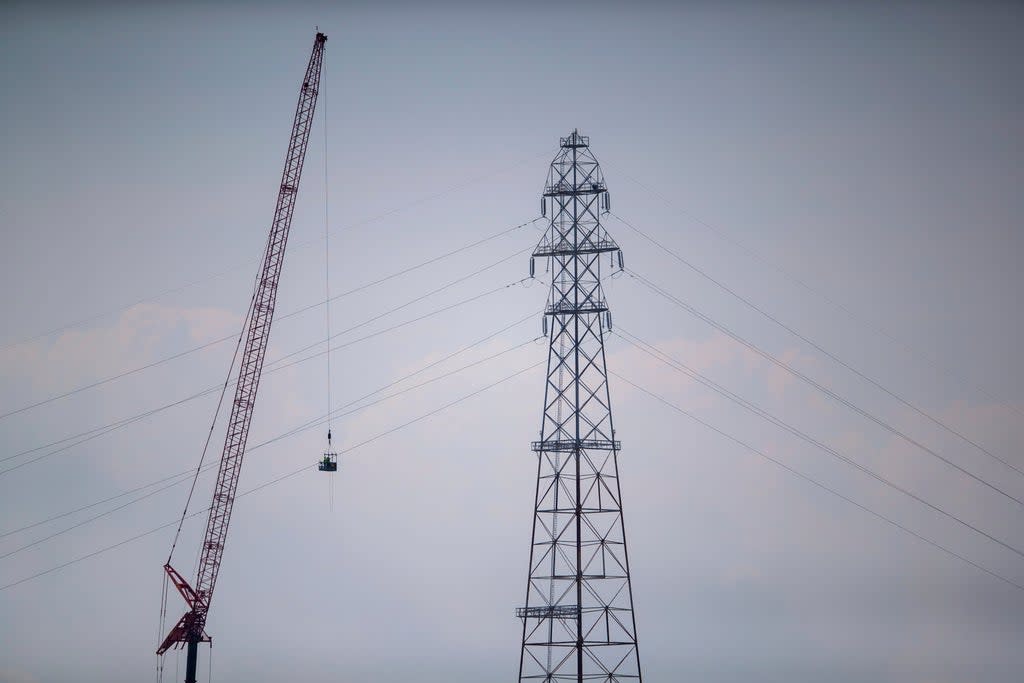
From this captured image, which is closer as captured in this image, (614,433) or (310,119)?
(614,433)

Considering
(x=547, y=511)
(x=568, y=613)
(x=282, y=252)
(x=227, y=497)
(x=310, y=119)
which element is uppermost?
(x=310, y=119)

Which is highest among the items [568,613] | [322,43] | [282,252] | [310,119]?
[322,43]

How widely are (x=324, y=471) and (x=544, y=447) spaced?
4202 cm

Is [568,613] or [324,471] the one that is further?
[324,471]

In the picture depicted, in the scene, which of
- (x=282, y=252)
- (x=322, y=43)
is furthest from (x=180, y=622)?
(x=322, y=43)

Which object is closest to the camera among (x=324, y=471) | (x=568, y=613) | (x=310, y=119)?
(x=568, y=613)

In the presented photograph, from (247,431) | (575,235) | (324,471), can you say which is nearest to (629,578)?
(575,235)

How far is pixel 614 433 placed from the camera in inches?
3546

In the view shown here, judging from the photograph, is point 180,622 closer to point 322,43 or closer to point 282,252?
point 282,252

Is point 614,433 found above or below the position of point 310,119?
below

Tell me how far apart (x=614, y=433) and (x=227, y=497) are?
181ft

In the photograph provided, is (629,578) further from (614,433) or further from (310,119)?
(310,119)

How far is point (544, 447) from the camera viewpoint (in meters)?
89.9

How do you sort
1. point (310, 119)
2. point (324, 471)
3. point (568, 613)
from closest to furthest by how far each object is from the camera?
point (568, 613), point (324, 471), point (310, 119)
